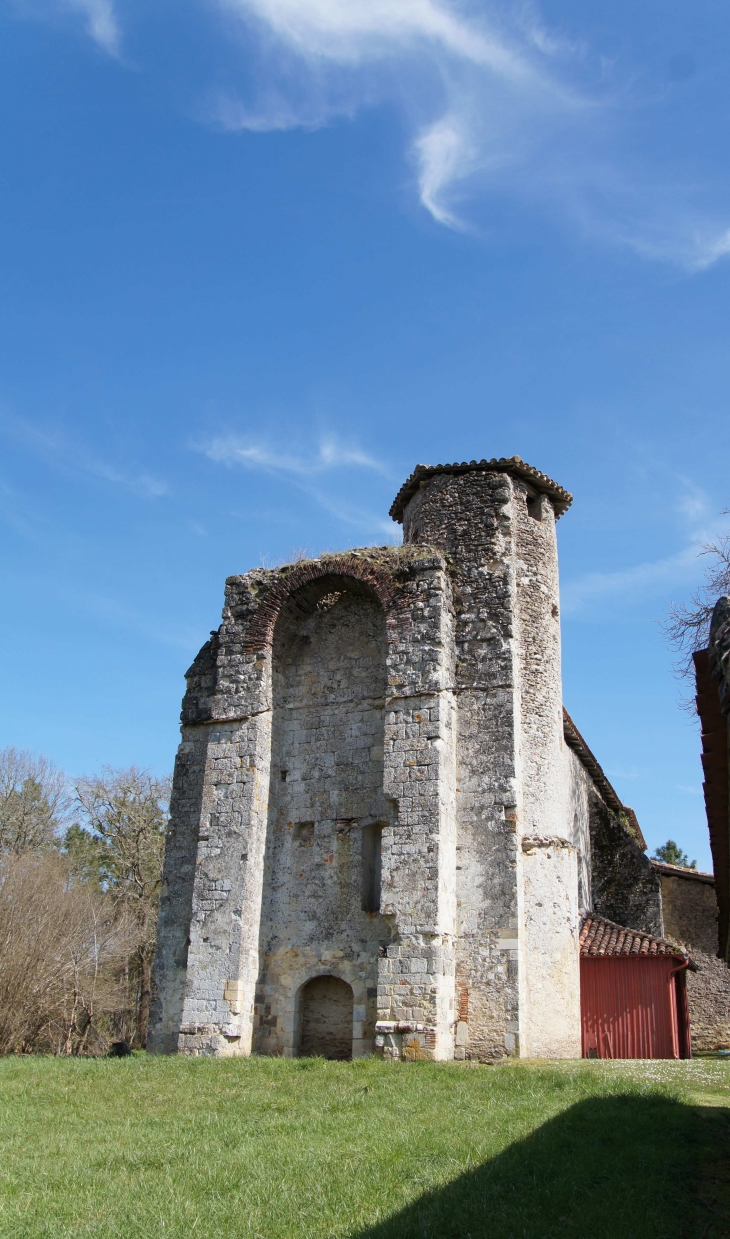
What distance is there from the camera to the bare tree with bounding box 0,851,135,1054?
2027 centimetres

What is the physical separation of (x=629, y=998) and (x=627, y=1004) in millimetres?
103

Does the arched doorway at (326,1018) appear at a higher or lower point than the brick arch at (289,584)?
lower

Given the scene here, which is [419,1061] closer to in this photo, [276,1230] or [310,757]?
[310,757]

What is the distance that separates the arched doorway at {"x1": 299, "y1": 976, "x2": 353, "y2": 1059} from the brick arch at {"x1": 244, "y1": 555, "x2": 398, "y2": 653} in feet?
18.9

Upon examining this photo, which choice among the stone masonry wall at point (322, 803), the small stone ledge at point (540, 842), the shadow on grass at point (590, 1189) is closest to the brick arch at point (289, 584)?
the stone masonry wall at point (322, 803)

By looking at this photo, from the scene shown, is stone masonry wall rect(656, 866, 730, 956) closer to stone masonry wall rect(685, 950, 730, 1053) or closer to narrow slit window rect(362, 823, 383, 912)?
stone masonry wall rect(685, 950, 730, 1053)

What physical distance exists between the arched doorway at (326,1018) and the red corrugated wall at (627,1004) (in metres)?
4.09

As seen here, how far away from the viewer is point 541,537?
17.9 m

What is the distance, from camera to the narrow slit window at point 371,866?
15289mm

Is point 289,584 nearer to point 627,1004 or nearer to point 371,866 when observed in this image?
point 371,866

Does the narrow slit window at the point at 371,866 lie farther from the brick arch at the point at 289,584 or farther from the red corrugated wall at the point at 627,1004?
the red corrugated wall at the point at 627,1004

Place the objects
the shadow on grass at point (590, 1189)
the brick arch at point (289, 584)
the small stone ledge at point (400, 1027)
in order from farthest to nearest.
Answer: the brick arch at point (289, 584), the small stone ledge at point (400, 1027), the shadow on grass at point (590, 1189)

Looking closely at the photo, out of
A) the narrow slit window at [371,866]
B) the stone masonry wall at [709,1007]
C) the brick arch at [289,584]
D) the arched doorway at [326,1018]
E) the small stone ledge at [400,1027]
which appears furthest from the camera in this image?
the stone masonry wall at [709,1007]

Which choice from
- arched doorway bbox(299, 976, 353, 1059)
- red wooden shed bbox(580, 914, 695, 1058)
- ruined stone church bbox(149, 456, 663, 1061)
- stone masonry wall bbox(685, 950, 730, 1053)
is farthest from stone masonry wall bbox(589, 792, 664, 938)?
arched doorway bbox(299, 976, 353, 1059)
